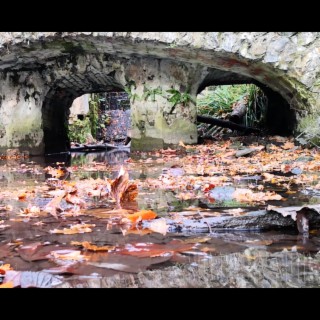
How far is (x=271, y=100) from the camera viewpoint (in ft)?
31.4

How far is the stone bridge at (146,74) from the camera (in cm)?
580

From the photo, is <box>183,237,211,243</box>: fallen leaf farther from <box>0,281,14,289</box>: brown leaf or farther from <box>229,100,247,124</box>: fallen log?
<box>229,100,247,124</box>: fallen log

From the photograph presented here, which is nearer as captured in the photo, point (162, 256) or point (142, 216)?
point (162, 256)

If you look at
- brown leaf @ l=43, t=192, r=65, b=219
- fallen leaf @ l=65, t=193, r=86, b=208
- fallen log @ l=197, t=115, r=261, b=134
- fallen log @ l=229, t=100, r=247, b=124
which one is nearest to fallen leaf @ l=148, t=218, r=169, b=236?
brown leaf @ l=43, t=192, r=65, b=219

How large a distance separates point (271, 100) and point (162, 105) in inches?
124

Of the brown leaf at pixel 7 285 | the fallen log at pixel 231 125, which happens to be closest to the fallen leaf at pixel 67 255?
the brown leaf at pixel 7 285

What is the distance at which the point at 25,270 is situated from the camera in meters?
1.35

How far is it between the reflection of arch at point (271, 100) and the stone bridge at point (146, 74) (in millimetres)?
25

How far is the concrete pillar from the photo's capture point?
7562mm

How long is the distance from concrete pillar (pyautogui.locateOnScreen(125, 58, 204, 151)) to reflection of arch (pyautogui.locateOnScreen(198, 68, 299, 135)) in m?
0.65

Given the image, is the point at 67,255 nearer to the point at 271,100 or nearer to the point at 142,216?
the point at 142,216

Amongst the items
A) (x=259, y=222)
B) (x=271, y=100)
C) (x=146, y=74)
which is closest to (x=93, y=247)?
(x=259, y=222)
